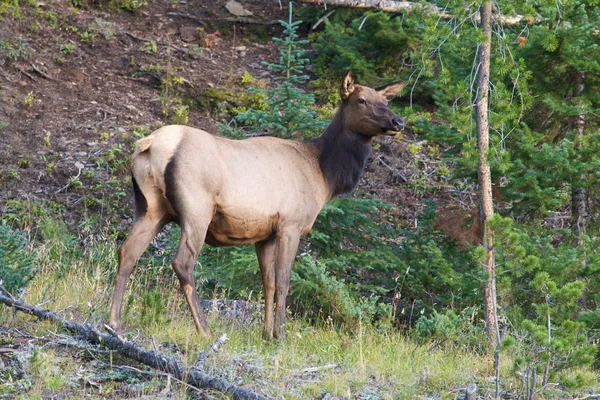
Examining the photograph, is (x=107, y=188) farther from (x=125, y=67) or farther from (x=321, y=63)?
(x=321, y=63)

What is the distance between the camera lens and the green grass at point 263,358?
5.46m

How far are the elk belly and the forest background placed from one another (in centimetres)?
77

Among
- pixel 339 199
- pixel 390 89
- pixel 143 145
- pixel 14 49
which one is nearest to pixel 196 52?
pixel 14 49

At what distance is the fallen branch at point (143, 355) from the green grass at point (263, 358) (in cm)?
9

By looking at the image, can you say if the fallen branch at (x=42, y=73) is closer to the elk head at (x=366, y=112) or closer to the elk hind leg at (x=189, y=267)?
the elk head at (x=366, y=112)

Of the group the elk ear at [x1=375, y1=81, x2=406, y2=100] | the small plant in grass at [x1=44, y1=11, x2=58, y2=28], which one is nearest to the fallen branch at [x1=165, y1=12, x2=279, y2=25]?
the small plant in grass at [x1=44, y1=11, x2=58, y2=28]

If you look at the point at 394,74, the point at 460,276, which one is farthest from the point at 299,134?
the point at 394,74

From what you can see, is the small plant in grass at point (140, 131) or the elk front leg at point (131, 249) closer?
the elk front leg at point (131, 249)

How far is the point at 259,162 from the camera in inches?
292

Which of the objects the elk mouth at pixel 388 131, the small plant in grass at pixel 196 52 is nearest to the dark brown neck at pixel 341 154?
the elk mouth at pixel 388 131

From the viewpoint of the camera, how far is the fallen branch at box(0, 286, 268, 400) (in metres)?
5.22

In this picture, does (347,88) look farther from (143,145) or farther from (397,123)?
(143,145)

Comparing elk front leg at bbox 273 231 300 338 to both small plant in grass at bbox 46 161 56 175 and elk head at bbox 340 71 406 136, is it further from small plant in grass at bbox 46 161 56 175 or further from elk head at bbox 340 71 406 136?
small plant in grass at bbox 46 161 56 175

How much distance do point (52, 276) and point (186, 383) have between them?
3647mm
